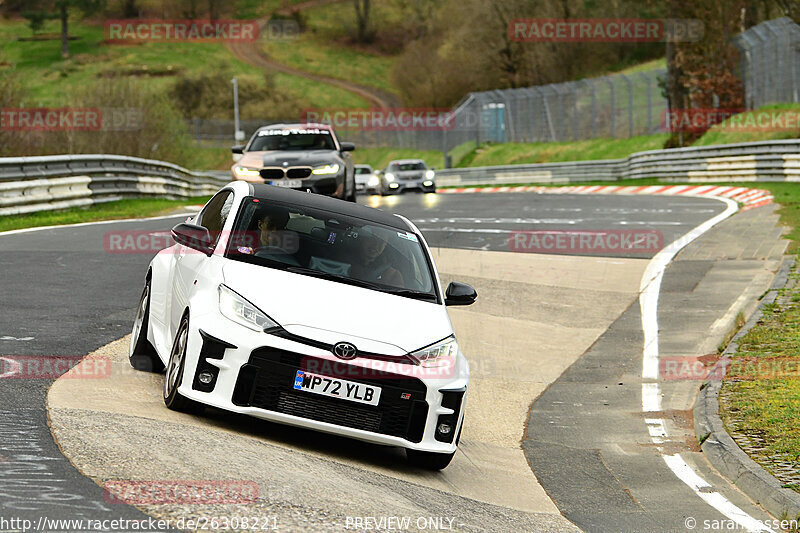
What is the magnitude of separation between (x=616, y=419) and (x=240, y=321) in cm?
419

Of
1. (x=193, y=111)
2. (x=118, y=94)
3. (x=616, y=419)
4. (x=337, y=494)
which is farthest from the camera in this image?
(x=193, y=111)

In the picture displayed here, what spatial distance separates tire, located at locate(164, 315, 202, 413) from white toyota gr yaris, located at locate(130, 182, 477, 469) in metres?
0.02

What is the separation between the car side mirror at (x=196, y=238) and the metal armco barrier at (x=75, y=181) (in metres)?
13.4

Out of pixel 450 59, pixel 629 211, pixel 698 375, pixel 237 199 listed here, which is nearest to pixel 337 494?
pixel 237 199

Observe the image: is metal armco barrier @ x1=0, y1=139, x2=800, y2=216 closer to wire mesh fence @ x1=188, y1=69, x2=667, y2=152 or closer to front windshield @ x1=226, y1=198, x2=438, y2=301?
wire mesh fence @ x1=188, y1=69, x2=667, y2=152

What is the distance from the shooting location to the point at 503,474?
824cm

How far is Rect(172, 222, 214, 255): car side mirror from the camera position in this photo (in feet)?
26.6

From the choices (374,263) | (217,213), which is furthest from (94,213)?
(374,263)

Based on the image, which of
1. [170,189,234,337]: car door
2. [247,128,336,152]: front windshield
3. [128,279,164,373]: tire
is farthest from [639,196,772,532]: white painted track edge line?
[247,128,336,152]: front windshield

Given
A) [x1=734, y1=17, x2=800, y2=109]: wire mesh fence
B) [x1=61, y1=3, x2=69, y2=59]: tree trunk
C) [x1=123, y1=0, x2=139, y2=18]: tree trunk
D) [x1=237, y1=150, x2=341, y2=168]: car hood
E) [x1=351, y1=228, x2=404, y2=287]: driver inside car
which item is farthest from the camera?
[x1=123, y1=0, x2=139, y2=18]: tree trunk

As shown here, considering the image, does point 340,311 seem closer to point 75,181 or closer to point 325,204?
point 325,204

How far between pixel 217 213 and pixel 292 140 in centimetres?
1215

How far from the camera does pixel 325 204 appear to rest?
8.79 m

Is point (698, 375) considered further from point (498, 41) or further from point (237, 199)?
point (498, 41)
